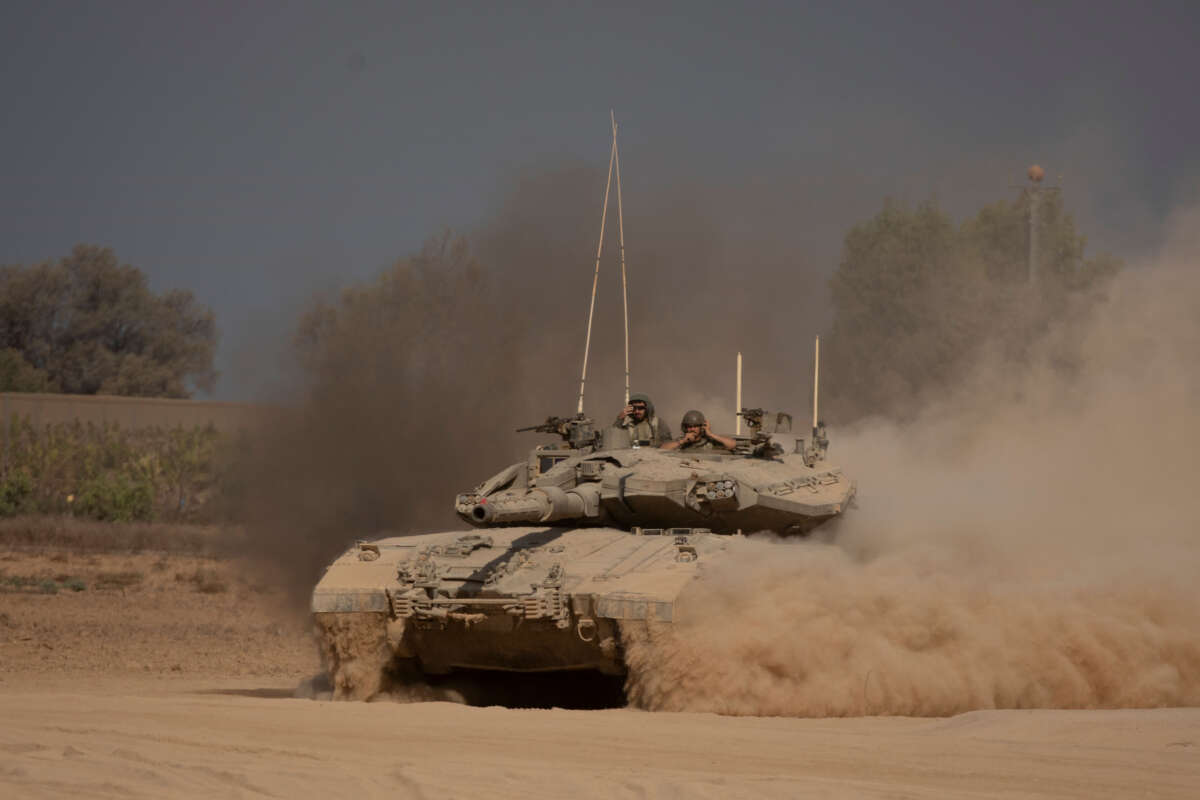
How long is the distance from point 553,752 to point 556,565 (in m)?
2.90

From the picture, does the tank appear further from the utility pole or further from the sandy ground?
the utility pole

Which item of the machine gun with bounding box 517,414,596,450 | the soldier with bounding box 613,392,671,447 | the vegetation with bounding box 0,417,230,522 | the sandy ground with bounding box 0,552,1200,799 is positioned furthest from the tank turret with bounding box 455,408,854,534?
the vegetation with bounding box 0,417,230,522

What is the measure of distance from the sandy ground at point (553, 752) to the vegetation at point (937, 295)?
22.1 m

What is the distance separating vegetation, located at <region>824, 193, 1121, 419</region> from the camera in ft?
120

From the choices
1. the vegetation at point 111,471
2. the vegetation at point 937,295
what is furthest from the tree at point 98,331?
the vegetation at point 937,295

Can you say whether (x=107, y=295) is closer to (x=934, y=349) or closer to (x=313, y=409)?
(x=934, y=349)

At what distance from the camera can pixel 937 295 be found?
1604 inches

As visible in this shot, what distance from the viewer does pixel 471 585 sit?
12.8 m

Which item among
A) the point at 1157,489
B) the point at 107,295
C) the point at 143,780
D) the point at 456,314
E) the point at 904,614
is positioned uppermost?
the point at 107,295

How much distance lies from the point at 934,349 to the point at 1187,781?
30080mm

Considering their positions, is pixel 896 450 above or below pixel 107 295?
below

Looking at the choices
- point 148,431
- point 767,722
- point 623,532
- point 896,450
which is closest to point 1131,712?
point 767,722

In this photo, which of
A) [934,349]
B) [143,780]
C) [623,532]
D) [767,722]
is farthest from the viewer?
[934,349]

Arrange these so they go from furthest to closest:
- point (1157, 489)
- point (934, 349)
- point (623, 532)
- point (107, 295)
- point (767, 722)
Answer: point (107, 295)
point (934, 349)
point (1157, 489)
point (623, 532)
point (767, 722)
